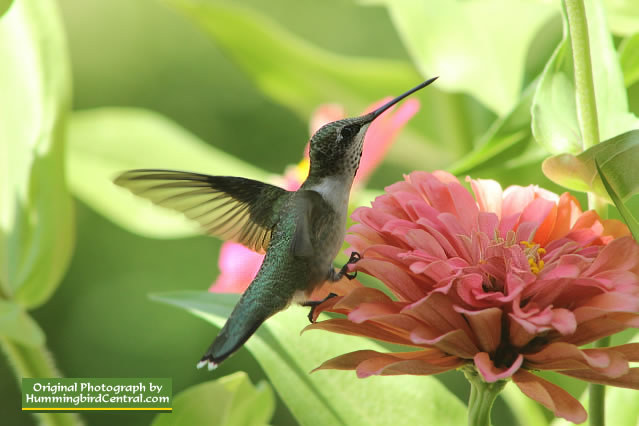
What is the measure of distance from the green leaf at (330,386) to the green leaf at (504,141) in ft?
0.41

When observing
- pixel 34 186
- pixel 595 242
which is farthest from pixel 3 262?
pixel 595 242

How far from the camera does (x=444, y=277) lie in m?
0.32

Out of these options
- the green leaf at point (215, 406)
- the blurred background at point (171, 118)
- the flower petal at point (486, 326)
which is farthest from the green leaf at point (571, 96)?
the blurred background at point (171, 118)

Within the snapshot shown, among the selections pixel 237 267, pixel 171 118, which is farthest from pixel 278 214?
pixel 171 118

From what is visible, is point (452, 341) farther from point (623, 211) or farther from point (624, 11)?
point (624, 11)

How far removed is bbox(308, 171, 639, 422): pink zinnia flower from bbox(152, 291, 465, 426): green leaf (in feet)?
0.26

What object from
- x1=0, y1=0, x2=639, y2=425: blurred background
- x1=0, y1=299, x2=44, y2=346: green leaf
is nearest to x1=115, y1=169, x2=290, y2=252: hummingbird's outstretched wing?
x1=0, y1=299, x2=44, y2=346: green leaf

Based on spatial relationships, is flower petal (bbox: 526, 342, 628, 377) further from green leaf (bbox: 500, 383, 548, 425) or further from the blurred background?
the blurred background

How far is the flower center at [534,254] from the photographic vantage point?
37cm

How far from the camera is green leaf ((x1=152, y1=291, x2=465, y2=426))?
1.37 ft

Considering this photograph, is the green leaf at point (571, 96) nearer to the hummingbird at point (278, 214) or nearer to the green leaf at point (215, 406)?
the hummingbird at point (278, 214)

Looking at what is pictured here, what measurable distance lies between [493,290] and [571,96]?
5.0 inches

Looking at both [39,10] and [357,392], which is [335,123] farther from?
[39,10]

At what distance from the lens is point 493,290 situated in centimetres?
35
